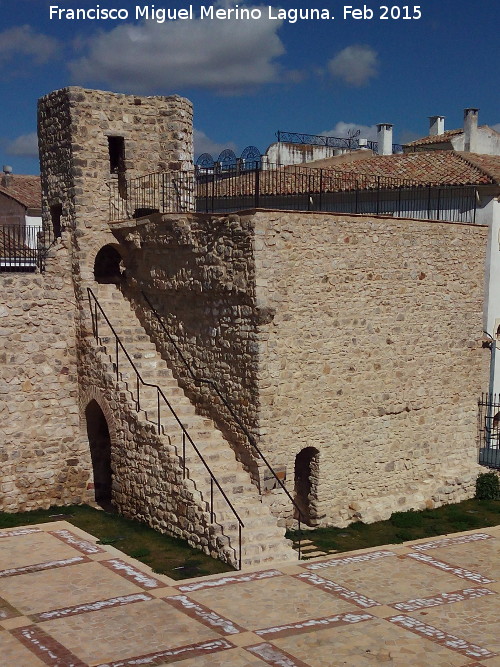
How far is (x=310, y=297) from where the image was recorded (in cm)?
1533

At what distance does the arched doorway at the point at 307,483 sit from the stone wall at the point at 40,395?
4274 mm

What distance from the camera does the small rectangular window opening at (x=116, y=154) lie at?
17797mm

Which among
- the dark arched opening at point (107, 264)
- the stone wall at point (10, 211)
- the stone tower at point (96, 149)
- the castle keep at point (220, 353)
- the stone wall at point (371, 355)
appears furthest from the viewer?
the stone wall at point (10, 211)

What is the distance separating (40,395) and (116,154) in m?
5.30

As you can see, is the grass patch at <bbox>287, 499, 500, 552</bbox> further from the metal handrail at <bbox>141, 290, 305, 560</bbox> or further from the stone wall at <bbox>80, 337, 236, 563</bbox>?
the stone wall at <bbox>80, 337, 236, 563</bbox>

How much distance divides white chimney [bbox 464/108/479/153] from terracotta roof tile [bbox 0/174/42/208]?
55.0 ft

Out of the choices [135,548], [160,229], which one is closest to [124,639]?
[135,548]

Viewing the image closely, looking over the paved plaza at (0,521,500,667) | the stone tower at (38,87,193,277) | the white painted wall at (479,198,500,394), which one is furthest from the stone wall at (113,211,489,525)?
the white painted wall at (479,198,500,394)

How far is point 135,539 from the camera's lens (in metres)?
14.6

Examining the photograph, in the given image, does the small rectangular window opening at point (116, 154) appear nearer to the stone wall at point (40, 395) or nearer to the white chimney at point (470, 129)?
the stone wall at point (40, 395)

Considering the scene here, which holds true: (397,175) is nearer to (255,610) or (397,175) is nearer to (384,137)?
(384,137)

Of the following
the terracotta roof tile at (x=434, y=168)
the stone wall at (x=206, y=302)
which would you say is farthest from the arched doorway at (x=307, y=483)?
the terracotta roof tile at (x=434, y=168)

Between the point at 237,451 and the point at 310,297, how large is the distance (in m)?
3.03

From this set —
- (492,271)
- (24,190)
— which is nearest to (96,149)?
(492,271)
